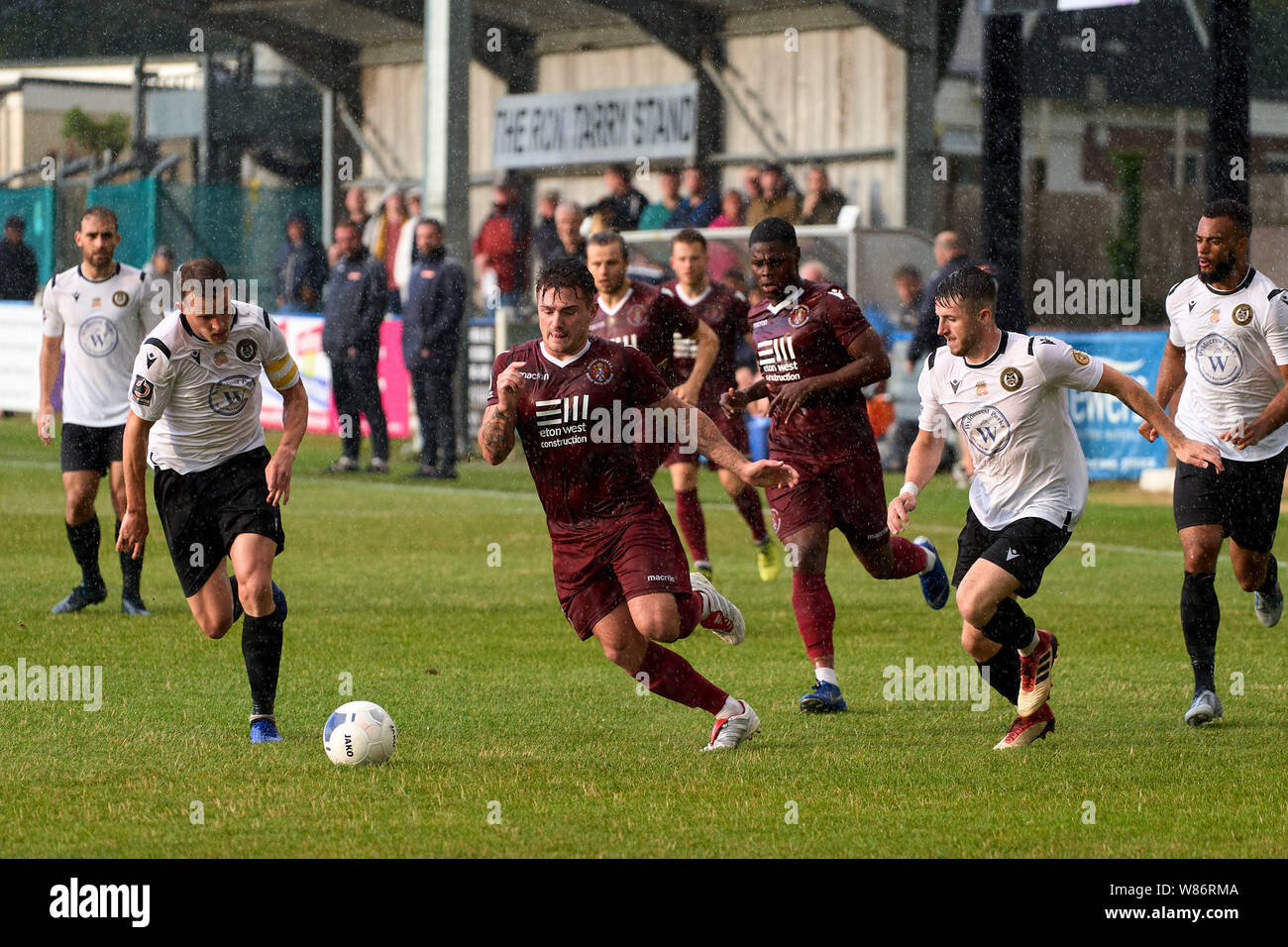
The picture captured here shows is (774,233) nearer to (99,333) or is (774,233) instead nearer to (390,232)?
(99,333)

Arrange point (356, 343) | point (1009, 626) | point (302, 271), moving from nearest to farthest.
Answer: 1. point (1009, 626)
2. point (356, 343)
3. point (302, 271)

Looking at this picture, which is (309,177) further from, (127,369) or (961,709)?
(961,709)

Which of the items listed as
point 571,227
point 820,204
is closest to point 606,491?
point 571,227

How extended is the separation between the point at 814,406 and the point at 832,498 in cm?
43

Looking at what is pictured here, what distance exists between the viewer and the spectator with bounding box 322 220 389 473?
1948 cm

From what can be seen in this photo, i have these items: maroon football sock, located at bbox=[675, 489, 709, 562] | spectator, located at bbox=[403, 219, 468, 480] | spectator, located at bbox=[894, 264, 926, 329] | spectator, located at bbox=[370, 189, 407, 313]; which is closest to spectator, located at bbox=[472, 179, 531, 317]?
spectator, located at bbox=[370, 189, 407, 313]

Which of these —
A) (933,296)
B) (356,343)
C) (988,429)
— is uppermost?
(933,296)

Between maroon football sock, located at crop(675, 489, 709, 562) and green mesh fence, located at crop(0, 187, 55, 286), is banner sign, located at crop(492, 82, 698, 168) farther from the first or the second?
maroon football sock, located at crop(675, 489, 709, 562)

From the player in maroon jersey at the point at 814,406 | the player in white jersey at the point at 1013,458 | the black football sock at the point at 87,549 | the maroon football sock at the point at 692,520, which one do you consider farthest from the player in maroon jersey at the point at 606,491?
the maroon football sock at the point at 692,520

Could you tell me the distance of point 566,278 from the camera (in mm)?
6934

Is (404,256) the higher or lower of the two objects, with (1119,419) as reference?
higher

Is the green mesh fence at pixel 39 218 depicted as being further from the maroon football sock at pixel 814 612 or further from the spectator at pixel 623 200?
the maroon football sock at pixel 814 612

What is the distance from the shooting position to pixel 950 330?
23.6ft
